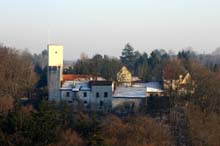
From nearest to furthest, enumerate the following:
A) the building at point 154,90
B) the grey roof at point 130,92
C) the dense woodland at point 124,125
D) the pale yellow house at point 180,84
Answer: the dense woodland at point 124,125 < the pale yellow house at point 180,84 < the grey roof at point 130,92 < the building at point 154,90

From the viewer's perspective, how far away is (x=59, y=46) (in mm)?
43594

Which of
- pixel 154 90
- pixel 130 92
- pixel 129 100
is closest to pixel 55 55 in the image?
pixel 130 92

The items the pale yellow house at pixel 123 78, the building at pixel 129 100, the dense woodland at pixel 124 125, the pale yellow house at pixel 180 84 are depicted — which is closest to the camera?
the dense woodland at pixel 124 125

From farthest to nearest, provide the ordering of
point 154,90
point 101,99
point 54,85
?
point 54,85 → point 154,90 → point 101,99

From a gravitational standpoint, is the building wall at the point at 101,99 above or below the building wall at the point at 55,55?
below

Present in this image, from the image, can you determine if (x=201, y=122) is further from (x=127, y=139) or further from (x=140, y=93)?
(x=140, y=93)

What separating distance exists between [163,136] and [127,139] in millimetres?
2224

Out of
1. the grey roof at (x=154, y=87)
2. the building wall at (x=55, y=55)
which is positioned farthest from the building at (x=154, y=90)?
the building wall at (x=55, y=55)

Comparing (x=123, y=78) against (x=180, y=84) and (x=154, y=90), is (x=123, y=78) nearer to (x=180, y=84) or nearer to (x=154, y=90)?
(x=154, y=90)

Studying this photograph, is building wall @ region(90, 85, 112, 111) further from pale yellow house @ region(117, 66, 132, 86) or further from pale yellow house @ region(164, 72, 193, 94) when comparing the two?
pale yellow house @ region(117, 66, 132, 86)

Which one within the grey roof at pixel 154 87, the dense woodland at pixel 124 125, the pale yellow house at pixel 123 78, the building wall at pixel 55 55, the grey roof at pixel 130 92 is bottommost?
the dense woodland at pixel 124 125

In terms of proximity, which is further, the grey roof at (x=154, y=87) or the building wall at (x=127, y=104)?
the grey roof at (x=154, y=87)

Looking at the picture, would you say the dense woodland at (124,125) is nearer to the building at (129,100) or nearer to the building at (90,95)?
the building at (129,100)

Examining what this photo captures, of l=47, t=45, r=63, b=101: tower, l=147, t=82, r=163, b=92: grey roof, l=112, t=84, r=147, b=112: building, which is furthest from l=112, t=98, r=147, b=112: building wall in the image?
l=47, t=45, r=63, b=101: tower
